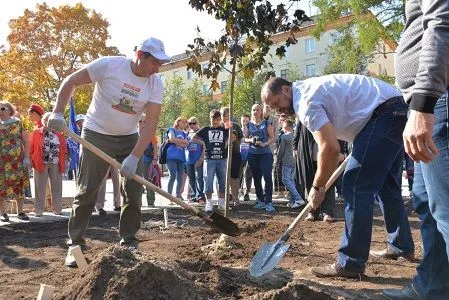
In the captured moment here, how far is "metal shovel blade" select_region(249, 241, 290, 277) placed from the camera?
364 cm

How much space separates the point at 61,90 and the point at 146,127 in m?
0.84

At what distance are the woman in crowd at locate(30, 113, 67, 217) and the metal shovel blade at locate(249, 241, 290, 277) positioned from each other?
15.9 ft

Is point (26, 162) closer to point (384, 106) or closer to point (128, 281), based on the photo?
point (128, 281)

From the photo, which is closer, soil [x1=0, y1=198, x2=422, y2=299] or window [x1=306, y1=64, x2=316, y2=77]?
soil [x1=0, y1=198, x2=422, y2=299]

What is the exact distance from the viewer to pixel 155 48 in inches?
172

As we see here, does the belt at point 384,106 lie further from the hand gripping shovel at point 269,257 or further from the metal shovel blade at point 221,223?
the metal shovel blade at point 221,223

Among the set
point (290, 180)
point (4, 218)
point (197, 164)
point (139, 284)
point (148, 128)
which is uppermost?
point (148, 128)

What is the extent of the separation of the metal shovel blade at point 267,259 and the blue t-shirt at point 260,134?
488 centimetres

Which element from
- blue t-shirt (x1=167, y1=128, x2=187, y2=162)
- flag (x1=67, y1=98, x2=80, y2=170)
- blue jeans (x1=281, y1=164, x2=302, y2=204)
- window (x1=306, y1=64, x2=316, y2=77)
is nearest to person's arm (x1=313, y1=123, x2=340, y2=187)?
blue jeans (x1=281, y1=164, x2=302, y2=204)

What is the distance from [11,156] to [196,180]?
3.85 metres

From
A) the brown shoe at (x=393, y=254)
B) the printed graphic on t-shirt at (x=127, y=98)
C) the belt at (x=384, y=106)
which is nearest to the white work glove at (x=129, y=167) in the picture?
the printed graphic on t-shirt at (x=127, y=98)

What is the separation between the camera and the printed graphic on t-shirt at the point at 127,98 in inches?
181

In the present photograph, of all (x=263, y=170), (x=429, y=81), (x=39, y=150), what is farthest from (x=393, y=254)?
(x=39, y=150)

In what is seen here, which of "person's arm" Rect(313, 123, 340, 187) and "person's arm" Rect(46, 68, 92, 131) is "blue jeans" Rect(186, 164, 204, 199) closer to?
"person's arm" Rect(46, 68, 92, 131)
